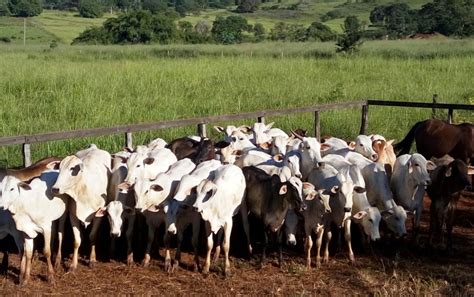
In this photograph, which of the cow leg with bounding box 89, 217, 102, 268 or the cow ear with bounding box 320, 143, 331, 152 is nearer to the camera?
the cow leg with bounding box 89, 217, 102, 268

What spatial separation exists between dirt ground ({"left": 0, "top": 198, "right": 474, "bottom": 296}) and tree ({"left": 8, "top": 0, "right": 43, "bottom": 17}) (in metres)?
93.9

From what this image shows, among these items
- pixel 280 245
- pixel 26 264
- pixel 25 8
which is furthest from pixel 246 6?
pixel 26 264

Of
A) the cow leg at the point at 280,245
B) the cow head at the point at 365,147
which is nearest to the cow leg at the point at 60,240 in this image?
the cow leg at the point at 280,245

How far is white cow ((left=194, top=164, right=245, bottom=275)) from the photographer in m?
8.71

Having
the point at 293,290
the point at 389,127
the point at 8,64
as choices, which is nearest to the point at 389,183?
the point at 293,290

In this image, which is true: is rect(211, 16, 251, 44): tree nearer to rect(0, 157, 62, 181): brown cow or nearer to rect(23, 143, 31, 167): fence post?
rect(23, 143, 31, 167): fence post

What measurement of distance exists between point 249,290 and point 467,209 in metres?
5.24

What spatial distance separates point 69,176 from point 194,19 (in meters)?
104

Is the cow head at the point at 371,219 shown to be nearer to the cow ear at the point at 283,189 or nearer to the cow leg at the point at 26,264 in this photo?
the cow ear at the point at 283,189

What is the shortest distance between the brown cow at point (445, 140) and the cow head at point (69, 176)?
6.71 meters

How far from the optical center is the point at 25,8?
A: 9831cm

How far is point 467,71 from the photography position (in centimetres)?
2864

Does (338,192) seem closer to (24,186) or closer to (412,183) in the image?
(412,183)

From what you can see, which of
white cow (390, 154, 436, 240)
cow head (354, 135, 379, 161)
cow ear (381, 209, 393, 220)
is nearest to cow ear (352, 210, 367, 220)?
cow ear (381, 209, 393, 220)
